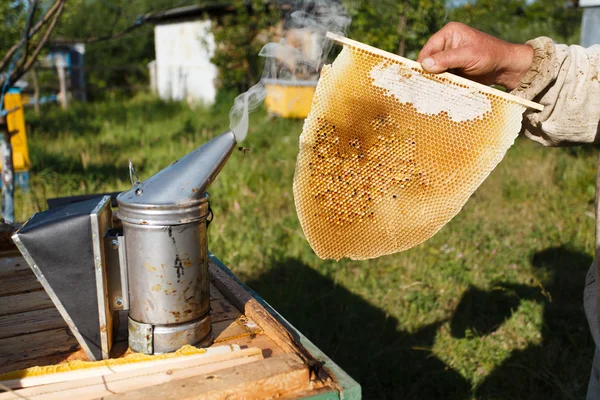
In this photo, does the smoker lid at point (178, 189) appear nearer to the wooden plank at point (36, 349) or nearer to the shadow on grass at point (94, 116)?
the wooden plank at point (36, 349)

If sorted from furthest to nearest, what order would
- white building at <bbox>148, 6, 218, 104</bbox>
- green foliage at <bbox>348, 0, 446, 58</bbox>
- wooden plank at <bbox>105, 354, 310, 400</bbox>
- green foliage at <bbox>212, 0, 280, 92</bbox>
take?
white building at <bbox>148, 6, 218, 104</bbox>
green foliage at <bbox>212, 0, 280, 92</bbox>
green foliage at <bbox>348, 0, 446, 58</bbox>
wooden plank at <bbox>105, 354, 310, 400</bbox>

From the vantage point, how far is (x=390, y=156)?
1620 millimetres

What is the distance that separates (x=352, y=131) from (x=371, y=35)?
5737 millimetres

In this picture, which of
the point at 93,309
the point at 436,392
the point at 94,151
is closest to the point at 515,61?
the point at 93,309

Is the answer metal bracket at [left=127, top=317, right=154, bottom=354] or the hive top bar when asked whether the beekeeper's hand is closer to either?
the hive top bar

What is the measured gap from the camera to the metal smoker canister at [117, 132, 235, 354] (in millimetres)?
1217

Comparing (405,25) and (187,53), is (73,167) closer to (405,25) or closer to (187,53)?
(405,25)

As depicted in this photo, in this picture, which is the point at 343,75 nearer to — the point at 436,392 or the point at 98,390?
the point at 98,390

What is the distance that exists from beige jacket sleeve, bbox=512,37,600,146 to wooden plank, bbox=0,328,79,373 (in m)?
1.49

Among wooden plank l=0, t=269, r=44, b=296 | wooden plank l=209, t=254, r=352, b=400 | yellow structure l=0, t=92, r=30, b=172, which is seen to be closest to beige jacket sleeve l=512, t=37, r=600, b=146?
wooden plank l=209, t=254, r=352, b=400

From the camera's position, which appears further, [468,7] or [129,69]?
[129,69]

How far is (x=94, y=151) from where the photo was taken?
7.10 metres

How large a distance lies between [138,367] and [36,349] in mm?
294

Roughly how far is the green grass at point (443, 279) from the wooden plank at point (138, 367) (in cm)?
169
